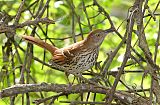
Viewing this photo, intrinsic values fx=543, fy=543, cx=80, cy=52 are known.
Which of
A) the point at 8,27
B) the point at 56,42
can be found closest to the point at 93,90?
Answer: the point at 8,27

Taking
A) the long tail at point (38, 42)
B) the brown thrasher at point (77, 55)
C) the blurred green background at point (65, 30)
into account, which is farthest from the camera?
the blurred green background at point (65, 30)

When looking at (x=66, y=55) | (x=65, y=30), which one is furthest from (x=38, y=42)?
(x=65, y=30)

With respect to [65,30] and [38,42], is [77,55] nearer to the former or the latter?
[38,42]

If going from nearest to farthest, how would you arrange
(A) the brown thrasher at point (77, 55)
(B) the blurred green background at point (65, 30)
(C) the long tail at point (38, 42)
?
(C) the long tail at point (38, 42) → (A) the brown thrasher at point (77, 55) → (B) the blurred green background at point (65, 30)

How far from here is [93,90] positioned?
Answer: 3324 mm

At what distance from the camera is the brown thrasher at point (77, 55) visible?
3.92 metres

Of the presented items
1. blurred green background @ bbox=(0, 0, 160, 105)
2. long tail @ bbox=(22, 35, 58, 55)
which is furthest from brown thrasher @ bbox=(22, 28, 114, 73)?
blurred green background @ bbox=(0, 0, 160, 105)

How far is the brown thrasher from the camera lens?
12.9 feet

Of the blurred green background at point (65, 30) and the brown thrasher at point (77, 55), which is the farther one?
the blurred green background at point (65, 30)

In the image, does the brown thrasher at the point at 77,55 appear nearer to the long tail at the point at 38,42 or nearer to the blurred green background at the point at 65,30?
the long tail at the point at 38,42

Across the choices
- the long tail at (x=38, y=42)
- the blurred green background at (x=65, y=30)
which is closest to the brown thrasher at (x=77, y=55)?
the long tail at (x=38, y=42)

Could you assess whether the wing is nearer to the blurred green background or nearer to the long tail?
the long tail

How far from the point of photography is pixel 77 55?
402 cm

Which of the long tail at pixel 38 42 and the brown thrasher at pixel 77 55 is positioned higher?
the long tail at pixel 38 42
